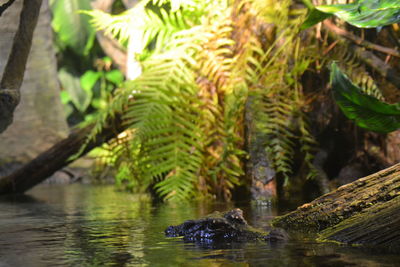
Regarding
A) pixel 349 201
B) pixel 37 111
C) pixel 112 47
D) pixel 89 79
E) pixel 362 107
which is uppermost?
pixel 112 47

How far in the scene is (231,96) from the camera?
502cm

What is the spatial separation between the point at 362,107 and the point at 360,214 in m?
0.84

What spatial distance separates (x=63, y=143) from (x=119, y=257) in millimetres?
3406

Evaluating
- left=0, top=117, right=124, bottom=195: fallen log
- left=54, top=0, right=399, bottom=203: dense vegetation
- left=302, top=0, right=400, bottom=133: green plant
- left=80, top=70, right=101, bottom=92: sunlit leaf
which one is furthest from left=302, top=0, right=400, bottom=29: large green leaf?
left=80, top=70, right=101, bottom=92: sunlit leaf

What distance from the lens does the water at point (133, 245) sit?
1999mm

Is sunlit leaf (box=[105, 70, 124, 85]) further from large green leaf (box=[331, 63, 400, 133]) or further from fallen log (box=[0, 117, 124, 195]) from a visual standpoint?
large green leaf (box=[331, 63, 400, 133])

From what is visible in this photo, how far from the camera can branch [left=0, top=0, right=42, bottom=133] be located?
354 cm

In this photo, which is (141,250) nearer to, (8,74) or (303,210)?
(303,210)

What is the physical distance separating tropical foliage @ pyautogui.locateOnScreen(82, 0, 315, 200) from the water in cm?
76

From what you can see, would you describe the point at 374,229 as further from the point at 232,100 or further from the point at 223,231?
the point at 232,100

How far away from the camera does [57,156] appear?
547 centimetres

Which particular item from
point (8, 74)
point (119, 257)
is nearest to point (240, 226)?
point (119, 257)

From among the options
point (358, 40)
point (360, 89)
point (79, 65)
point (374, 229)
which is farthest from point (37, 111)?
point (79, 65)

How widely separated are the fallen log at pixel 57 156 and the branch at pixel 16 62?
1542 millimetres
